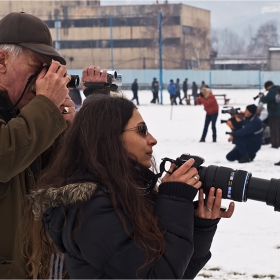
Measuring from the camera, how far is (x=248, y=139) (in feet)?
37.2

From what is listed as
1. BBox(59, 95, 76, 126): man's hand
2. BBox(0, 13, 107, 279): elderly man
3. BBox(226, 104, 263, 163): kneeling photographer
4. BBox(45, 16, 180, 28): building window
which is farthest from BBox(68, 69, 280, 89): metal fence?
BBox(0, 13, 107, 279): elderly man

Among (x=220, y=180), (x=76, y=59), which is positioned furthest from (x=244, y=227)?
(x=76, y=59)

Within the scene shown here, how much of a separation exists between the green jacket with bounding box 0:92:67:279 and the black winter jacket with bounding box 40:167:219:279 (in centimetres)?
23

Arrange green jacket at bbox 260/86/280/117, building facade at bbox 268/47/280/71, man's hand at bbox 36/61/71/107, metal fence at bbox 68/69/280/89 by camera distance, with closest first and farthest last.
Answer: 1. man's hand at bbox 36/61/71/107
2. green jacket at bbox 260/86/280/117
3. metal fence at bbox 68/69/280/89
4. building facade at bbox 268/47/280/71

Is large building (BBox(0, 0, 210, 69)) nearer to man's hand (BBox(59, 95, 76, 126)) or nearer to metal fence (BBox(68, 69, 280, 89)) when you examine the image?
metal fence (BBox(68, 69, 280, 89))

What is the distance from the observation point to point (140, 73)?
1882 inches

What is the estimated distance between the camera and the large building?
63.2m

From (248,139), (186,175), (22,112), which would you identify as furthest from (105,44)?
(186,175)

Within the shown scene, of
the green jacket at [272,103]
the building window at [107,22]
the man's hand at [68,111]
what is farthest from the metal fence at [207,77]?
the man's hand at [68,111]

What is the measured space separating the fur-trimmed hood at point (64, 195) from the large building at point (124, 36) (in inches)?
2372

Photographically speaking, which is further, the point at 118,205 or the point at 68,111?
the point at 68,111

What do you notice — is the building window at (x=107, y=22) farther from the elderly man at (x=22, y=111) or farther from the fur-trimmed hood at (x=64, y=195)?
the fur-trimmed hood at (x=64, y=195)

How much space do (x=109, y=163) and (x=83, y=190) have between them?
15cm

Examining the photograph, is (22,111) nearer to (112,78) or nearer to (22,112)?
(22,112)
